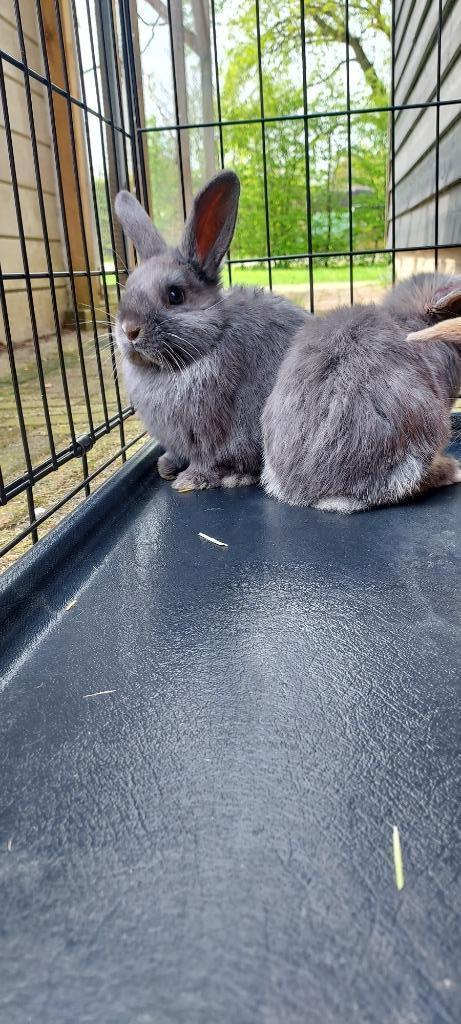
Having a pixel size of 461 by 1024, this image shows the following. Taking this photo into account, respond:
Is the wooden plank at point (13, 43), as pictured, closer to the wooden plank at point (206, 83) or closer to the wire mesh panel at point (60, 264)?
the wire mesh panel at point (60, 264)

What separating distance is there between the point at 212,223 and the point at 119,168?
26.2 inches

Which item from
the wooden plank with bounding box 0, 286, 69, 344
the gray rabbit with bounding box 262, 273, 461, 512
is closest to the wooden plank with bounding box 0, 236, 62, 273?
the wooden plank with bounding box 0, 286, 69, 344

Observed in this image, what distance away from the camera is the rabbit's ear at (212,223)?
1.77 meters

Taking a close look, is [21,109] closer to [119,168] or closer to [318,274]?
[318,274]

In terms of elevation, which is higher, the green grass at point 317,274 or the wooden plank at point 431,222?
the wooden plank at point 431,222

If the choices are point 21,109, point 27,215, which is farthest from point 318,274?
point 21,109

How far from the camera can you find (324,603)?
4.00 ft

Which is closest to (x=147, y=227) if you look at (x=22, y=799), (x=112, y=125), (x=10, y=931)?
(x=112, y=125)

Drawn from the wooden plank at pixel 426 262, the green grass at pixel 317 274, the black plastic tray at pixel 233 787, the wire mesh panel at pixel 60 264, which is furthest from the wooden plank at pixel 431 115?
the black plastic tray at pixel 233 787

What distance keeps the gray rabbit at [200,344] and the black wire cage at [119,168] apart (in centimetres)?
13

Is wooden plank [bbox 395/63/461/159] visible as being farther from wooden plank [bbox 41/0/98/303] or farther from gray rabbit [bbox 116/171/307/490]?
wooden plank [bbox 41/0/98/303]

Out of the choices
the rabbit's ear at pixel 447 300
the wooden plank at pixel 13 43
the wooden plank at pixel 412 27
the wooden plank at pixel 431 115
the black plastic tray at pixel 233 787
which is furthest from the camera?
the wooden plank at pixel 13 43

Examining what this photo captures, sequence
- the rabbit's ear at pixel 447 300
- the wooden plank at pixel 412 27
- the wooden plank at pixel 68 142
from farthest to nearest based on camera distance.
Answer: the wooden plank at pixel 68 142
the wooden plank at pixel 412 27
the rabbit's ear at pixel 447 300

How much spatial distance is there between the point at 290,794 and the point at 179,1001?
255mm
